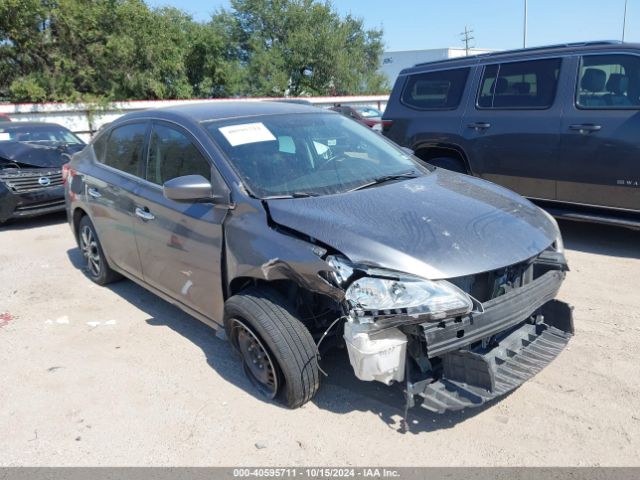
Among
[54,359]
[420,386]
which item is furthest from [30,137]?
[420,386]

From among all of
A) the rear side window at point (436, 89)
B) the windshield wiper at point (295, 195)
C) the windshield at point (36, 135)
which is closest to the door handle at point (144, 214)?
the windshield wiper at point (295, 195)

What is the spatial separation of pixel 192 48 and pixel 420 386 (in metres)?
30.2

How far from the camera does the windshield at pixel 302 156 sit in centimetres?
352

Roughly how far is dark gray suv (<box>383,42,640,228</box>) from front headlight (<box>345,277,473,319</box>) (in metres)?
3.62

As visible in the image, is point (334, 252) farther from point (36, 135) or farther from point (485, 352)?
point (36, 135)

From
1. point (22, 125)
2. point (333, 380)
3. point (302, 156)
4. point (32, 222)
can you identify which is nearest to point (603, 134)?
point (302, 156)

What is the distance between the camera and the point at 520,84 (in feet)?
20.5

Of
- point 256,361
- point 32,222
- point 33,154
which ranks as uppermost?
point 33,154

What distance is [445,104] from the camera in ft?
22.5

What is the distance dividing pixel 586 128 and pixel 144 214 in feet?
14.4

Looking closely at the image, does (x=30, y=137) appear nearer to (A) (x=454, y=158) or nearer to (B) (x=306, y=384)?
(A) (x=454, y=158)

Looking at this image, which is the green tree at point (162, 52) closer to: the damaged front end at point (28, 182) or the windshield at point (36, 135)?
the windshield at point (36, 135)

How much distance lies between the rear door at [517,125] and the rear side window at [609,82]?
0.25m

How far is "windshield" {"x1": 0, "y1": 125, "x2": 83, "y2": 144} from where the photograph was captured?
880cm
